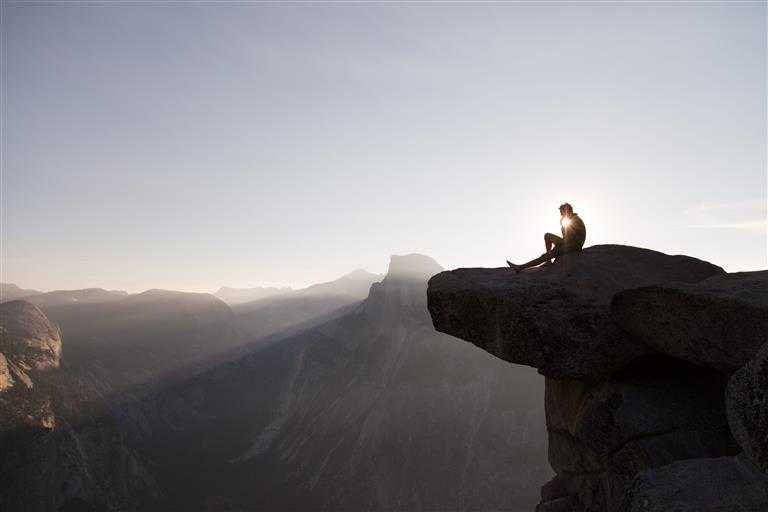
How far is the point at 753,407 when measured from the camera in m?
4.67

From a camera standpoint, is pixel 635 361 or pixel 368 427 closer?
pixel 635 361

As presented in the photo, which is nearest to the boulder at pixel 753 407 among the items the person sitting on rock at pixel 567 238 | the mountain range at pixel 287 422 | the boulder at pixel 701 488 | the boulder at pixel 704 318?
the boulder at pixel 701 488

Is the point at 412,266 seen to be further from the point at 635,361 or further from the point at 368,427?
the point at 635,361

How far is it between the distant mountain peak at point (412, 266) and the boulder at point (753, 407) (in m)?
104

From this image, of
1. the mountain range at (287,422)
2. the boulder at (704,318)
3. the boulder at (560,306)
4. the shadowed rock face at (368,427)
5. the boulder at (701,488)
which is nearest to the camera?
the boulder at (701,488)

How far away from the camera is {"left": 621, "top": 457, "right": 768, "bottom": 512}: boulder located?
212 inches

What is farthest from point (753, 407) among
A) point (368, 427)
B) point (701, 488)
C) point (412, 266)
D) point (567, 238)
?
point (412, 266)

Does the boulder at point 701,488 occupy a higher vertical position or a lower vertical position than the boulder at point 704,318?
lower

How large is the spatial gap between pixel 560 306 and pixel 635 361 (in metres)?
2.28

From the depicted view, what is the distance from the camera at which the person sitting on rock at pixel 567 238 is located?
12.1m

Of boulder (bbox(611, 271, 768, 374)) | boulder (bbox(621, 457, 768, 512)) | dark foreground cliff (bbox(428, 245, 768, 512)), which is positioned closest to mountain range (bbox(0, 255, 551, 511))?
dark foreground cliff (bbox(428, 245, 768, 512))

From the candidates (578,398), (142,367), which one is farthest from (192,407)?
(578,398)

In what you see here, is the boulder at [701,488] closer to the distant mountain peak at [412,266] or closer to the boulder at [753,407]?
the boulder at [753,407]

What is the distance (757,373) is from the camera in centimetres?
468
